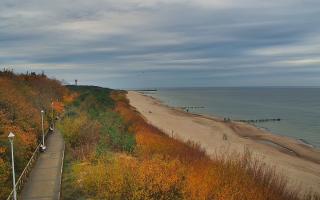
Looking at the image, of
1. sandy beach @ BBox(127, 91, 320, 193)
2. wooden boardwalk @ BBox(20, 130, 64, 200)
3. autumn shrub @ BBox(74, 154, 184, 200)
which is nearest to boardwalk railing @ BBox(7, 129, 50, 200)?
wooden boardwalk @ BBox(20, 130, 64, 200)

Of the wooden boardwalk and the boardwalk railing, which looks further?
the boardwalk railing

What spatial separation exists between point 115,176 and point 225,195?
5583 millimetres

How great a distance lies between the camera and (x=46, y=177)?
2612cm

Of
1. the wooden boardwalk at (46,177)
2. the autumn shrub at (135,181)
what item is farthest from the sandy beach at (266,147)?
the wooden boardwalk at (46,177)

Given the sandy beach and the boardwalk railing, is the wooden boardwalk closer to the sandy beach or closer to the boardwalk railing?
the boardwalk railing

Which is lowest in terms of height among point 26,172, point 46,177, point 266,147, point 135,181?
point 266,147

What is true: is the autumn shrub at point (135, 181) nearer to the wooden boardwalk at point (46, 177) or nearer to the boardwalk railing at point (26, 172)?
the wooden boardwalk at point (46, 177)

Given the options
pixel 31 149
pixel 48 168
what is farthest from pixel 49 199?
pixel 31 149

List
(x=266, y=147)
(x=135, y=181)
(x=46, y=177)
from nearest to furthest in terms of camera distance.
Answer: (x=135, y=181)
(x=46, y=177)
(x=266, y=147)

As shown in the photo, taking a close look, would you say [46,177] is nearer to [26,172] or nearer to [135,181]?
[26,172]

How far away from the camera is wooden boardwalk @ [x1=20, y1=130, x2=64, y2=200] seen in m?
22.6

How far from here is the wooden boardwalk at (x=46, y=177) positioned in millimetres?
22625

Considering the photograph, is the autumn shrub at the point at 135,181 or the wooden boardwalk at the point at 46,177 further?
the wooden boardwalk at the point at 46,177

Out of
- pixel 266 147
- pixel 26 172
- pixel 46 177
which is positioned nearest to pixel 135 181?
pixel 46 177
